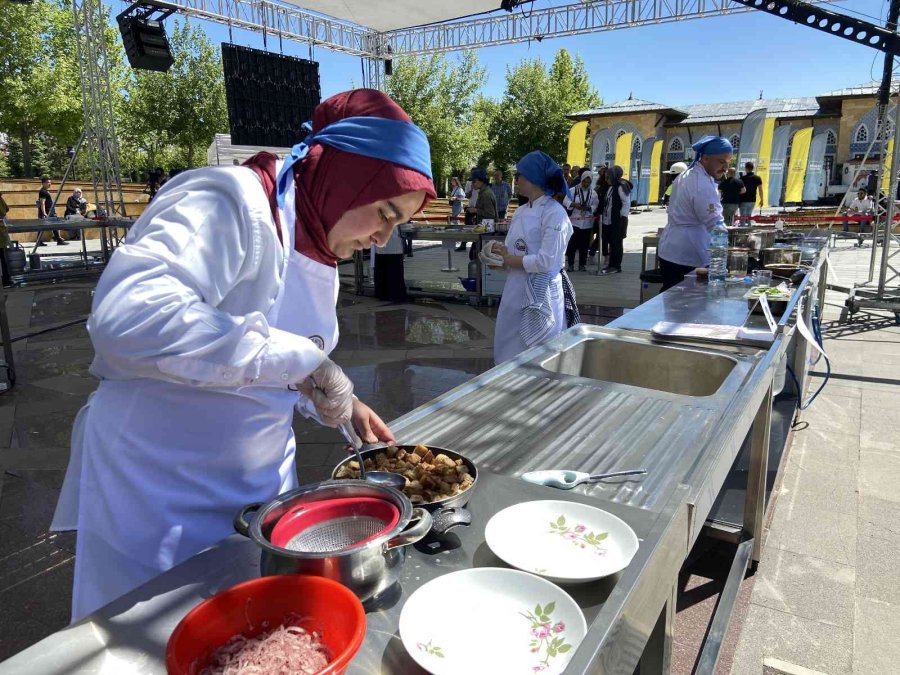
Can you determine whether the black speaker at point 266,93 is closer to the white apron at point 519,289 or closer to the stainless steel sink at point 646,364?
the white apron at point 519,289

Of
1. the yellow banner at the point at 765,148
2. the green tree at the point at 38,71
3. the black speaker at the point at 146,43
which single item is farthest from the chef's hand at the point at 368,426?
the yellow banner at the point at 765,148

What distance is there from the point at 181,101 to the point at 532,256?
78.9 feet

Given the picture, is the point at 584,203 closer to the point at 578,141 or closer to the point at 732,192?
the point at 732,192

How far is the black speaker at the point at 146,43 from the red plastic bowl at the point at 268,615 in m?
12.3

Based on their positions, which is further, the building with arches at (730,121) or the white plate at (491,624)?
the building with arches at (730,121)

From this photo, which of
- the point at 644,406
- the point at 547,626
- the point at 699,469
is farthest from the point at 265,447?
the point at 644,406

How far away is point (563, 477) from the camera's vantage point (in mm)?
1313

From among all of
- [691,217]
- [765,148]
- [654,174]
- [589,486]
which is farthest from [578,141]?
[589,486]

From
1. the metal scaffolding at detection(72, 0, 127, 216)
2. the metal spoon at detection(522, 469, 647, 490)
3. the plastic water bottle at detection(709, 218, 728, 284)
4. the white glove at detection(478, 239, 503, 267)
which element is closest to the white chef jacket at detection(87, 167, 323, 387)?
the metal spoon at detection(522, 469, 647, 490)

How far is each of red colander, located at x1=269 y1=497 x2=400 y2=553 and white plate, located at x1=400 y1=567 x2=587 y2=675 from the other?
0.12m

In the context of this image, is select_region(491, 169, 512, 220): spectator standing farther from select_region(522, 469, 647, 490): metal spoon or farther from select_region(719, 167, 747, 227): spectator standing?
select_region(522, 469, 647, 490): metal spoon

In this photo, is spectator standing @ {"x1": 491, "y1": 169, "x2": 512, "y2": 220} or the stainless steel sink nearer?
the stainless steel sink

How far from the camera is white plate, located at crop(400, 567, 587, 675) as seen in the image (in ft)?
2.60

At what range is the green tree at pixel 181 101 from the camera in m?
22.7
